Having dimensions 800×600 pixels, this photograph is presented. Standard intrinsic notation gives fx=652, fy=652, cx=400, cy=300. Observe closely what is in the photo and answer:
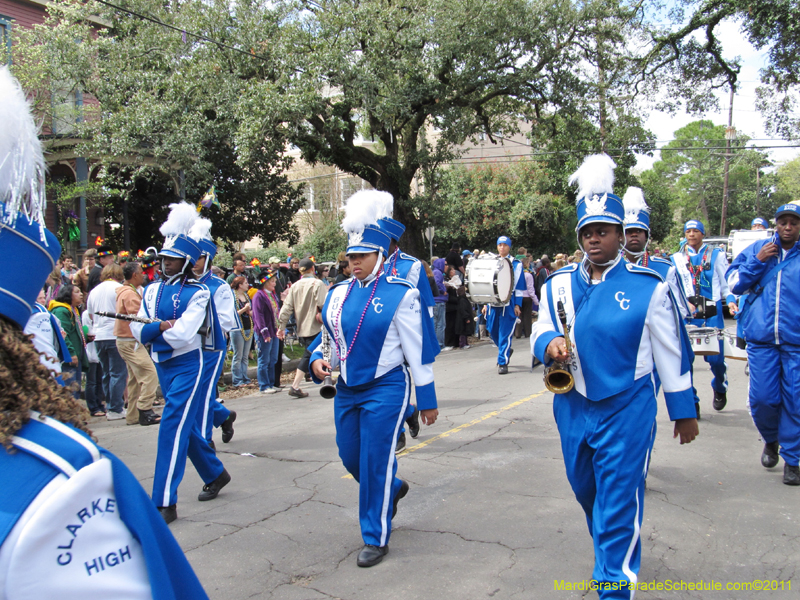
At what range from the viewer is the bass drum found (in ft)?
35.7

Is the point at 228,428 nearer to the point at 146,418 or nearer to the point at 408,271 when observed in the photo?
the point at 146,418

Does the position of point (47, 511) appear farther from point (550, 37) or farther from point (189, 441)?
point (550, 37)

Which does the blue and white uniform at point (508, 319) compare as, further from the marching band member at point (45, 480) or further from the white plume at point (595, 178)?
the marching band member at point (45, 480)

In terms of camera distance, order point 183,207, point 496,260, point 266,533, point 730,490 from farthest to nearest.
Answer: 1. point 496,260
2. point 183,207
3. point 730,490
4. point 266,533

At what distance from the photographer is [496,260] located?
11414 mm

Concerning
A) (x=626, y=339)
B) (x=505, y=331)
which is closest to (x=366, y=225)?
(x=626, y=339)

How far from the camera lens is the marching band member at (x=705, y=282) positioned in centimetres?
744

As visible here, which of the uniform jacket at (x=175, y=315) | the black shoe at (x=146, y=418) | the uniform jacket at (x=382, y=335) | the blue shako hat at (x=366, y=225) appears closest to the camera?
the uniform jacket at (x=382, y=335)

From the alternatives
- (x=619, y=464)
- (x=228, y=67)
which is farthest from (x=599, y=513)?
(x=228, y=67)

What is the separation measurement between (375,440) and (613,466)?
4.82ft

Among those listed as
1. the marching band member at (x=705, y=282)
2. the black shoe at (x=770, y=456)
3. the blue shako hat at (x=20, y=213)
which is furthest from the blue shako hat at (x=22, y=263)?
the marching band member at (x=705, y=282)

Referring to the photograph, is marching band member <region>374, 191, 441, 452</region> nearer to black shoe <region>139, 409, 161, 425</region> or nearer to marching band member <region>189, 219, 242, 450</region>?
marching band member <region>189, 219, 242, 450</region>

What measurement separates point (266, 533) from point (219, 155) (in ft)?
53.9

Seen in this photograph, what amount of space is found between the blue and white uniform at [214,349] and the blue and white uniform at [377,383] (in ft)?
4.96
